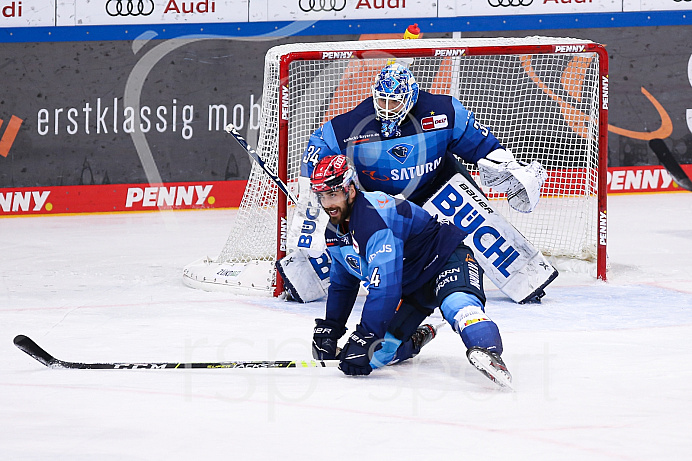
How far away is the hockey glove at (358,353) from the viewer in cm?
351


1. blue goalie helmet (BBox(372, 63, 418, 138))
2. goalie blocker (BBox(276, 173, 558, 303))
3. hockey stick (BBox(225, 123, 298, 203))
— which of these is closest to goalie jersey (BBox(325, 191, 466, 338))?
blue goalie helmet (BBox(372, 63, 418, 138))

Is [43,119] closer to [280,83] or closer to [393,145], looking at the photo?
[280,83]

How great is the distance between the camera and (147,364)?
12.2 ft

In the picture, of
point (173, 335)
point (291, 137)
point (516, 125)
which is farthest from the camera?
point (516, 125)

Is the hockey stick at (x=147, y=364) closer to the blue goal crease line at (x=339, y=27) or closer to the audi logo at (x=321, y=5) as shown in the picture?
the blue goal crease line at (x=339, y=27)

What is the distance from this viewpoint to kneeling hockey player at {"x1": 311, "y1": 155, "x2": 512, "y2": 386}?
136 inches

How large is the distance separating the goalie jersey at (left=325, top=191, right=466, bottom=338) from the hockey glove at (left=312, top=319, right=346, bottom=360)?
0.03 m

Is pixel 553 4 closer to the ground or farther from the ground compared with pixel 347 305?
farther from the ground

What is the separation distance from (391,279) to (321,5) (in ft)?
20.3

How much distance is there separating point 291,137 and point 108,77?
3437 millimetres

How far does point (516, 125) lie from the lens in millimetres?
7789

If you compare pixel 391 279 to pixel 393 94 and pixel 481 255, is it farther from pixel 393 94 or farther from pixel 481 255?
pixel 481 255

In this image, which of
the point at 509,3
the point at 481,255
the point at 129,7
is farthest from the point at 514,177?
the point at 129,7

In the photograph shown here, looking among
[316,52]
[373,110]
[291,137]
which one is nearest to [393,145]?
[373,110]
